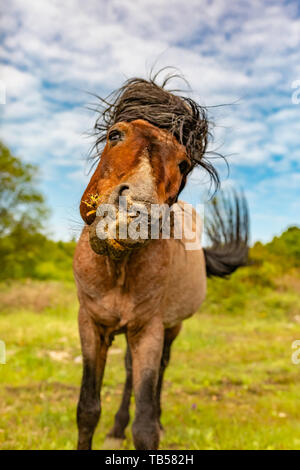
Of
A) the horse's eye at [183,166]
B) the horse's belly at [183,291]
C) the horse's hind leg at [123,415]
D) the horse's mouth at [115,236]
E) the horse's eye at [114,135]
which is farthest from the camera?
the horse's hind leg at [123,415]

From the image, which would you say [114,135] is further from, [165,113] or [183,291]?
[183,291]

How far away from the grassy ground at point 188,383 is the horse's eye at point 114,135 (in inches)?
108

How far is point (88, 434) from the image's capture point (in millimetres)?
3047

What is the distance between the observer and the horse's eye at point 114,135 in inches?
92.4

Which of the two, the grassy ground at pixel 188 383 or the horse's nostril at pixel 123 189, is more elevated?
the horse's nostril at pixel 123 189

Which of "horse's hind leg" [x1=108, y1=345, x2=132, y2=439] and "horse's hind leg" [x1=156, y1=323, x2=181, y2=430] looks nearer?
"horse's hind leg" [x1=108, y1=345, x2=132, y2=439]

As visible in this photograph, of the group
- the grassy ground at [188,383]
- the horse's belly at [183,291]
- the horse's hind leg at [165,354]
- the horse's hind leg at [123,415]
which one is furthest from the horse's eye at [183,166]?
the grassy ground at [188,383]

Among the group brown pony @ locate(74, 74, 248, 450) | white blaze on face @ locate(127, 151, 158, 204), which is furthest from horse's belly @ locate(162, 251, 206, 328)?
white blaze on face @ locate(127, 151, 158, 204)

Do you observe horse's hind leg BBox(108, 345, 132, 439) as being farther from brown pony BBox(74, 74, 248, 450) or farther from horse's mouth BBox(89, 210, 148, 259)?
horse's mouth BBox(89, 210, 148, 259)

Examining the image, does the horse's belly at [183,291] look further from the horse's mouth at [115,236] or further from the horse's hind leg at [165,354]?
the horse's mouth at [115,236]

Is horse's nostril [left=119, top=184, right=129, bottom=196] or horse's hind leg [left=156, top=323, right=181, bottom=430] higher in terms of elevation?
horse's nostril [left=119, top=184, right=129, bottom=196]

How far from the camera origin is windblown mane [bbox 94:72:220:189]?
2.41 meters

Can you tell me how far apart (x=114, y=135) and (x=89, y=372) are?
1686mm
